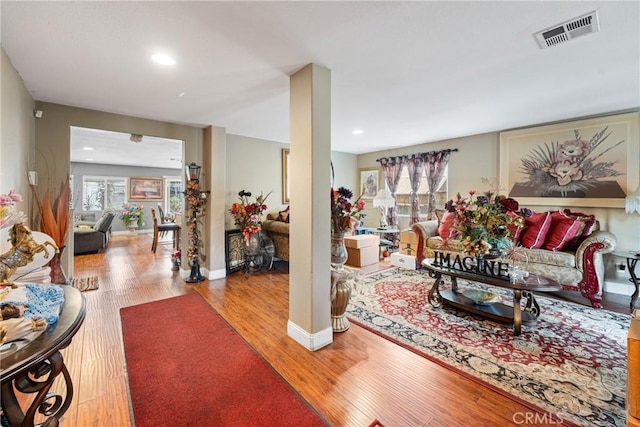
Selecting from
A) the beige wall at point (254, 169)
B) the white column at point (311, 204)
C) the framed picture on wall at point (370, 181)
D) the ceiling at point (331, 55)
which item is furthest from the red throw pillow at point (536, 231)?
the beige wall at point (254, 169)

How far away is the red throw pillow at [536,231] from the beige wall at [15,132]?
18.5 ft

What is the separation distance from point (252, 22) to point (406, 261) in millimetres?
4174

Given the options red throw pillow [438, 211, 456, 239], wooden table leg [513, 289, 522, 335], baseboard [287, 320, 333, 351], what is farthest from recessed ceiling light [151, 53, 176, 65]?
red throw pillow [438, 211, 456, 239]

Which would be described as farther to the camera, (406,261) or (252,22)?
(406,261)

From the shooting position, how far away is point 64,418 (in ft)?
5.20

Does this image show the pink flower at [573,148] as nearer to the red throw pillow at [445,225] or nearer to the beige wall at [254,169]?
the red throw pillow at [445,225]

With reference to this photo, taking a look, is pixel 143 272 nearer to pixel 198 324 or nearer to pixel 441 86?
pixel 198 324

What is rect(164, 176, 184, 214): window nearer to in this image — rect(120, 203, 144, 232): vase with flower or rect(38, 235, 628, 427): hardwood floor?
rect(120, 203, 144, 232): vase with flower

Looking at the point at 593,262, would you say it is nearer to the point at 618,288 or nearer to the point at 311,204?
the point at 618,288

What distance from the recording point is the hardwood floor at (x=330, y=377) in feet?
5.32

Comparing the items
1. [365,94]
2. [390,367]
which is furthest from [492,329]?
[365,94]

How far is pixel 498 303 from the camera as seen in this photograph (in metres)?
3.01
